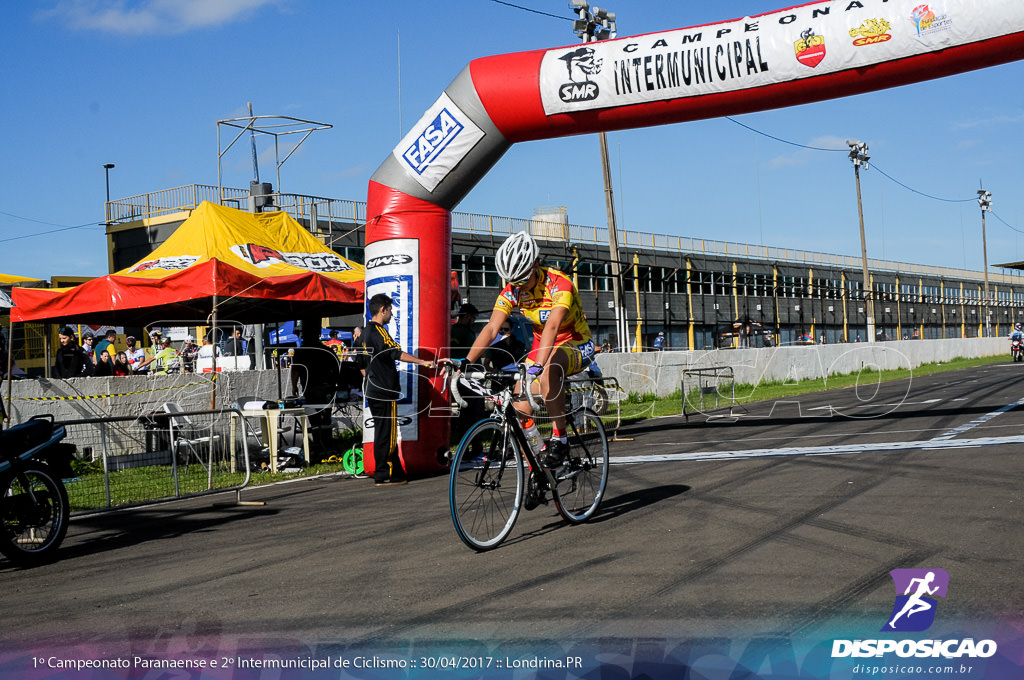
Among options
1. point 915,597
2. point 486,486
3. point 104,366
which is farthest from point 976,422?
point 104,366

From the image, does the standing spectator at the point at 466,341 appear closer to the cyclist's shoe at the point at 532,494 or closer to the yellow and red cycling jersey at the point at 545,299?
the yellow and red cycling jersey at the point at 545,299

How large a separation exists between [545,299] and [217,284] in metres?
6.51

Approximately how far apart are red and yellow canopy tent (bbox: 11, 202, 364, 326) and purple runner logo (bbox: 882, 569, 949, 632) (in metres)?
9.25

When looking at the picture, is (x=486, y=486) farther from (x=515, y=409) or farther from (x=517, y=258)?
(x=517, y=258)

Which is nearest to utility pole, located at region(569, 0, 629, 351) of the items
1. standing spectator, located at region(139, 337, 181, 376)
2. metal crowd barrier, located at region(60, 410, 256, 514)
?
standing spectator, located at region(139, 337, 181, 376)

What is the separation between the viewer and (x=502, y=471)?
19.7 feet

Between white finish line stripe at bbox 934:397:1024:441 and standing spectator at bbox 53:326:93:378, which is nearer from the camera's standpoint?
white finish line stripe at bbox 934:397:1024:441

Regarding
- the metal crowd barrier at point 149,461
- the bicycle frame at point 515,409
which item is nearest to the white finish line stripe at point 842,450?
the bicycle frame at point 515,409

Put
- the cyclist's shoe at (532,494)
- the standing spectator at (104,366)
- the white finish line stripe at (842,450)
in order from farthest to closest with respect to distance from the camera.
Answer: the standing spectator at (104,366) < the white finish line stripe at (842,450) < the cyclist's shoe at (532,494)

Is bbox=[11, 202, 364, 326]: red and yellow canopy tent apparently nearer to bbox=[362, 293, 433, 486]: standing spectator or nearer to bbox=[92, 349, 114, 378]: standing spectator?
bbox=[92, 349, 114, 378]: standing spectator

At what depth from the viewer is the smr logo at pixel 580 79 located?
1098cm

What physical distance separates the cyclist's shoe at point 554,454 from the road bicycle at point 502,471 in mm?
33

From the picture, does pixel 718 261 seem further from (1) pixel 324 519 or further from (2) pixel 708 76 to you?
(1) pixel 324 519

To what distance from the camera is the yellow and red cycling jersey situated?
6926 mm
